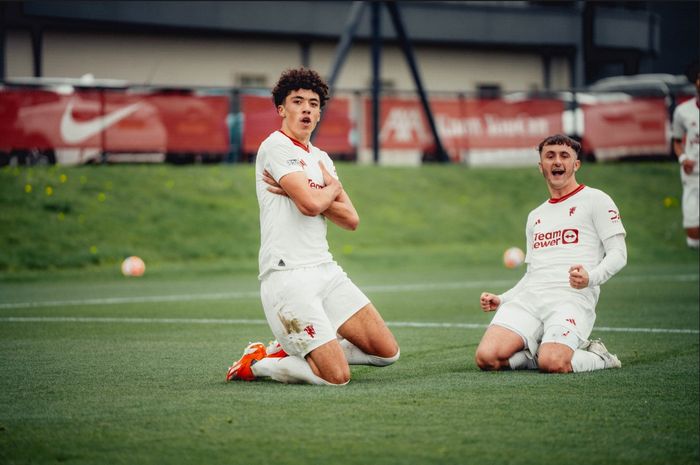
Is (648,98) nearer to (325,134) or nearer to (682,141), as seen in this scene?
(325,134)

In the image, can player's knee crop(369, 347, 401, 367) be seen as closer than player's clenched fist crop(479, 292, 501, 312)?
Yes

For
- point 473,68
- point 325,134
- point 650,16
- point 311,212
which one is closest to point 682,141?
point 311,212

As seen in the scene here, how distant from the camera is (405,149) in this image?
2545 centimetres

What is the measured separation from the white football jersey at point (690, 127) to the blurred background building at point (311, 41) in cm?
1976

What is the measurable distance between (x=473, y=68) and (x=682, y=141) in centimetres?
2871

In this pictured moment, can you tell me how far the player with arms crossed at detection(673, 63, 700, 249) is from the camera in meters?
12.8

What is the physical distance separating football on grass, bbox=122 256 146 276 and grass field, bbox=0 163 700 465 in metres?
0.24

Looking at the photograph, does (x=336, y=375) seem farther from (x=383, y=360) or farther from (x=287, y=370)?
(x=383, y=360)

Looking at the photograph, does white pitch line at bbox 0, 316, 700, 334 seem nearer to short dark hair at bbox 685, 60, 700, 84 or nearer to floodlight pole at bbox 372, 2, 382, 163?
short dark hair at bbox 685, 60, 700, 84

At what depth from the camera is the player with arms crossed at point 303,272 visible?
24.1 feet

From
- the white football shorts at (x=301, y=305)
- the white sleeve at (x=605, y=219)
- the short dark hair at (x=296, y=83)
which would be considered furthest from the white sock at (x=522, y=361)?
the short dark hair at (x=296, y=83)

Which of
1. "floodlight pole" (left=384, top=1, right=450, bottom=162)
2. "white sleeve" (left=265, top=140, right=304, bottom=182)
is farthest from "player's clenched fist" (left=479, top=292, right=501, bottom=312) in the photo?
"floodlight pole" (left=384, top=1, right=450, bottom=162)

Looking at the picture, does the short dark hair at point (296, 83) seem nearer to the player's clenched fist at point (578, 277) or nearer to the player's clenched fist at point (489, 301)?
the player's clenched fist at point (489, 301)

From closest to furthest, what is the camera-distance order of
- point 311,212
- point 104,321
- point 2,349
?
point 311,212
point 2,349
point 104,321
